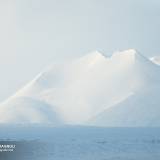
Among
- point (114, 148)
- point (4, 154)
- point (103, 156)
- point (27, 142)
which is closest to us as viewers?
point (4, 154)

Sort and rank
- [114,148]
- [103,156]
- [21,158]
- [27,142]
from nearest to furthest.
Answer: [21,158] < [103,156] < [114,148] < [27,142]

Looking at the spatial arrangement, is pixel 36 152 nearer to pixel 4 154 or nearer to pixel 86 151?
pixel 86 151

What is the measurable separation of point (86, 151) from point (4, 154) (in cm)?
3288

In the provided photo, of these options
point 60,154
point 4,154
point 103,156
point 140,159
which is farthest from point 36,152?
point 4,154

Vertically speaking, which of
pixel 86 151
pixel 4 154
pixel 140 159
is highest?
pixel 86 151

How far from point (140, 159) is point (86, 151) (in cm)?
1773

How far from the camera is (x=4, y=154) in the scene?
69.1 metres

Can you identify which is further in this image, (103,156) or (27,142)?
(27,142)

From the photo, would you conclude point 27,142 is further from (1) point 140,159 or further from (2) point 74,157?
(1) point 140,159

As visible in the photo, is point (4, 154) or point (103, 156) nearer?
point (4, 154)

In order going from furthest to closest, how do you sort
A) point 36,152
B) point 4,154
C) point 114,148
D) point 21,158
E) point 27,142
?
point 27,142, point 114,148, point 36,152, point 21,158, point 4,154

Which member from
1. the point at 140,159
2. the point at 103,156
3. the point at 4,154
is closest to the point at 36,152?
the point at 103,156

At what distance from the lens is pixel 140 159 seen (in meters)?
84.2

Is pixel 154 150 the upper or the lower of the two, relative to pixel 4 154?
upper
